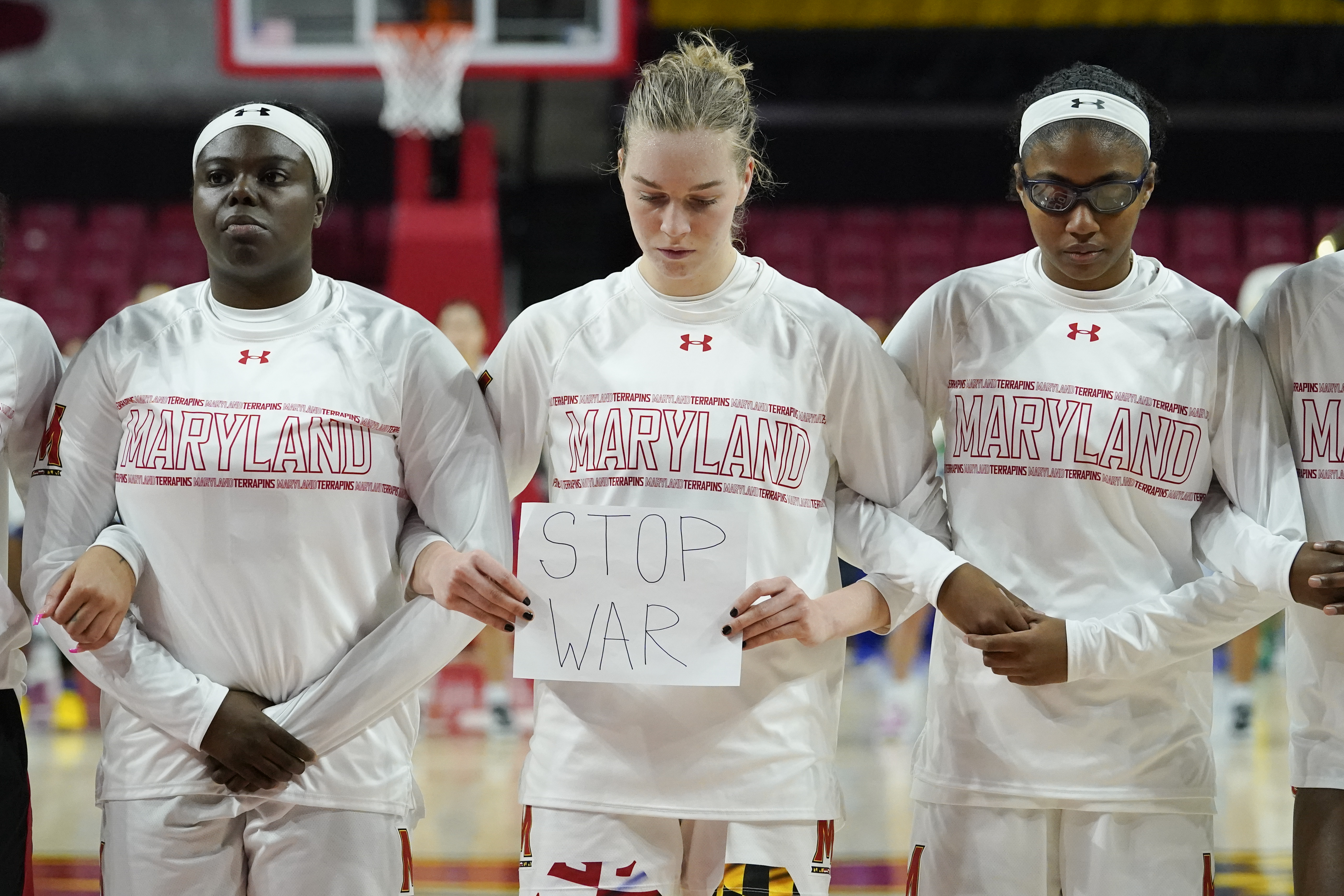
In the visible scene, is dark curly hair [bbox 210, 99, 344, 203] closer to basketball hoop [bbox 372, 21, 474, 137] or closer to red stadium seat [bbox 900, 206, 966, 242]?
basketball hoop [bbox 372, 21, 474, 137]

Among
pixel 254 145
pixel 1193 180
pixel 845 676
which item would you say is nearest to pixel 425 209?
pixel 845 676

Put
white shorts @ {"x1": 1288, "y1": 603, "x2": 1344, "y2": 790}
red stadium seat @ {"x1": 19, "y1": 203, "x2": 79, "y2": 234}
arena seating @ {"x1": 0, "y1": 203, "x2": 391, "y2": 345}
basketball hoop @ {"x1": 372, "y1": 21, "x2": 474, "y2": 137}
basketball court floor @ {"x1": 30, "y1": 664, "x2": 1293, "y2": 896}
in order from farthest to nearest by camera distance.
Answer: red stadium seat @ {"x1": 19, "y1": 203, "x2": 79, "y2": 234}
arena seating @ {"x1": 0, "y1": 203, "x2": 391, "y2": 345}
basketball hoop @ {"x1": 372, "y1": 21, "x2": 474, "y2": 137}
basketball court floor @ {"x1": 30, "y1": 664, "x2": 1293, "y2": 896}
white shorts @ {"x1": 1288, "y1": 603, "x2": 1344, "y2": 790}

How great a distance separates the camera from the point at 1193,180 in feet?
Answer: 46.6

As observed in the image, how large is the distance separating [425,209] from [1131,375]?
9.40 m

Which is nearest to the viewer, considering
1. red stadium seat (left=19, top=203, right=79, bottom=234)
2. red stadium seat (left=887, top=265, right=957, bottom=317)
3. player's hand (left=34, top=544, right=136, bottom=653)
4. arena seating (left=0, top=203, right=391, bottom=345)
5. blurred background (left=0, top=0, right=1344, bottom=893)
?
player's hand (left=34, top=544, right=136, bottom=653)

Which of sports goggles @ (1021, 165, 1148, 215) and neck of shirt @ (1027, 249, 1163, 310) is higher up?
sports goggles @ (1021, 165, 1148, 215)

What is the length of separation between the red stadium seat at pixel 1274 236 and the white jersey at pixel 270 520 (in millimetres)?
12663

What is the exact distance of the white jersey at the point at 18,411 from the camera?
9.94ft

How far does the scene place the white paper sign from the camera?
9.00 ft

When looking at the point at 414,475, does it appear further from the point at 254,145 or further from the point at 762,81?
the point at 762,81

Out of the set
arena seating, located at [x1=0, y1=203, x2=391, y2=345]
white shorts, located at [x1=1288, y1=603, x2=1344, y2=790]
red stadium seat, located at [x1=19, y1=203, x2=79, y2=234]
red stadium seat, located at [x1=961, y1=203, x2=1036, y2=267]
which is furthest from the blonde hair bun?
red stadium seat, located at [x1=19, y1=203, x2=79, y2=234]

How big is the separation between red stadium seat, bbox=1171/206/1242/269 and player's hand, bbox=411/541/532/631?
12560 millimetres

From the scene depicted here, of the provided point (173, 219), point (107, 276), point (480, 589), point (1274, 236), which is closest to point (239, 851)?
point (480, 589)

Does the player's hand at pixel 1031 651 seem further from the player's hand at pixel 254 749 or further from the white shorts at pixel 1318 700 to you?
the player's hand at pixel 254 749
